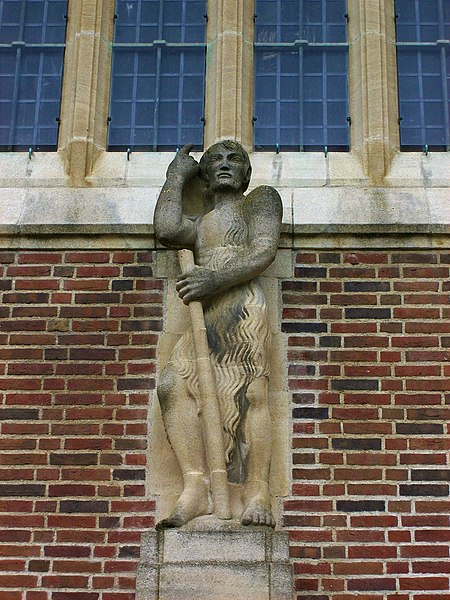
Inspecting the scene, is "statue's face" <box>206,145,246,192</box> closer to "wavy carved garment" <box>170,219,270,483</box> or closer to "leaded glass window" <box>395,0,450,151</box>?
"wavy carved garment" <box>170,219,270,483</box>

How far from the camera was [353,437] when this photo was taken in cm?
721

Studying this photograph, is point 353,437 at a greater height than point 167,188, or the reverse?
point 167,188

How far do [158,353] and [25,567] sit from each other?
1.35 m

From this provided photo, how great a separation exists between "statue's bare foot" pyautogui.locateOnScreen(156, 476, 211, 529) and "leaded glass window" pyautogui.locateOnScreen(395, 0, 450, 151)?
2635 mm

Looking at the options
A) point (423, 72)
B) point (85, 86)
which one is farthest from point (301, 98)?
point (85, 86)

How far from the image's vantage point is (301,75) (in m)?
8.51

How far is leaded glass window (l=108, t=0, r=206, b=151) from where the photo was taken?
27.4ft

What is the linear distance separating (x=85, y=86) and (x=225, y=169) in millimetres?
1258

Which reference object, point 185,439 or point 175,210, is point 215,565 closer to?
point 185,439

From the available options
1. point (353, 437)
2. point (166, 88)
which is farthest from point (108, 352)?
point (166, 88)

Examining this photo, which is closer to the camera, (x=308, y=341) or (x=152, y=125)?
(x=308, y=341)

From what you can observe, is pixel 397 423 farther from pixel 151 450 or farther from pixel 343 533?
pixel 151 450

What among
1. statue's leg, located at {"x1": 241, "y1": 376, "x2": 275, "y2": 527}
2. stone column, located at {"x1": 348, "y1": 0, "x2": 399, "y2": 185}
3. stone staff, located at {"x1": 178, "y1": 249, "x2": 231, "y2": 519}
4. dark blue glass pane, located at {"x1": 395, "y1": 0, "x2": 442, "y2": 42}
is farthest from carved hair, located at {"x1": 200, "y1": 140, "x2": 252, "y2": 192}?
dark blue glass pane, located at {"x1": 395, "y1": 0, "x2": 442, "y2": 42}

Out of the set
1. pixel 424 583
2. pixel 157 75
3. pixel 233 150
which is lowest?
pixel 424 583
